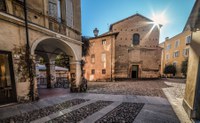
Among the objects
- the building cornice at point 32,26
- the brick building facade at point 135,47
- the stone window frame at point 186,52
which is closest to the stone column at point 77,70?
the building cornice at point 32,26

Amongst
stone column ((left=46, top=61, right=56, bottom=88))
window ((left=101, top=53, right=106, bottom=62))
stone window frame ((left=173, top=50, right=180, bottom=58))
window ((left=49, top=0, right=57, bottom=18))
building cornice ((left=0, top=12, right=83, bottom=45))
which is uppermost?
window ((left=49, top=0, right=57, bottom=18))

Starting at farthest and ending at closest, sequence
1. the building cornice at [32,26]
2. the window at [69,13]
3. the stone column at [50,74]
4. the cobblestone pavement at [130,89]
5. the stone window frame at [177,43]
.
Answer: the stone window frame at [177,43]
the stone column at [50,74]
the cobblestone pavement at [130,89]
the window at [69,13]
the building cornice at [32,26]

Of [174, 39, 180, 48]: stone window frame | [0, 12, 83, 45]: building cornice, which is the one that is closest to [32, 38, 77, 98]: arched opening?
[0, 12, 83, 45]: building cornice

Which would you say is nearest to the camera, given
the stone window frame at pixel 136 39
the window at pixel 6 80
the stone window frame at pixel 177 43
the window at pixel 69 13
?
the window at pixel 6 80

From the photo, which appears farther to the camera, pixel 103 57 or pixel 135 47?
pixel 103 57

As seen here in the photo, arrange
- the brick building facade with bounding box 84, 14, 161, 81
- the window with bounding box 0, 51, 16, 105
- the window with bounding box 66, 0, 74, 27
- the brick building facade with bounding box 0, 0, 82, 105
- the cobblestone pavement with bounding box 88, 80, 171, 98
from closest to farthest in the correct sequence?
the brick building facade with bounding box 0, 0, 82, 105, the window with bounding box 0, 51, 16, 105, the window with bounding box 66, 0, 74, 27, the cobblestone pavement with bounding box 88, 80, 171, 98, the brick building facade with bounding box 84, 14, 161, 81

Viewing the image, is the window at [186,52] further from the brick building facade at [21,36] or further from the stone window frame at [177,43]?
the brick building facade at [21,36]

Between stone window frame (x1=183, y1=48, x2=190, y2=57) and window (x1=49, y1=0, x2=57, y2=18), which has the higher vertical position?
window (x1=49, y1=0, x2=57, y2=18)

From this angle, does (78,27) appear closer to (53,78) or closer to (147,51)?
(53,78)

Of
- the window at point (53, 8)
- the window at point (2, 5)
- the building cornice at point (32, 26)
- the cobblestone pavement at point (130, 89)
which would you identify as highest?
the window at point (53, 8)

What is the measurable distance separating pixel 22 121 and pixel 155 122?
173 inches

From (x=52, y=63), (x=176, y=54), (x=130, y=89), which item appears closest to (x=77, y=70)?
(x=52, y=63)

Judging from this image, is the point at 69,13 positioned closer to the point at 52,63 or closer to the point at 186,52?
the point at 52,63

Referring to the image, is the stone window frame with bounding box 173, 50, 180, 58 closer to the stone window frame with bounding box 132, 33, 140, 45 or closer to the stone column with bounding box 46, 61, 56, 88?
the stone window frame with bounding box 132, 33, 140, 45
